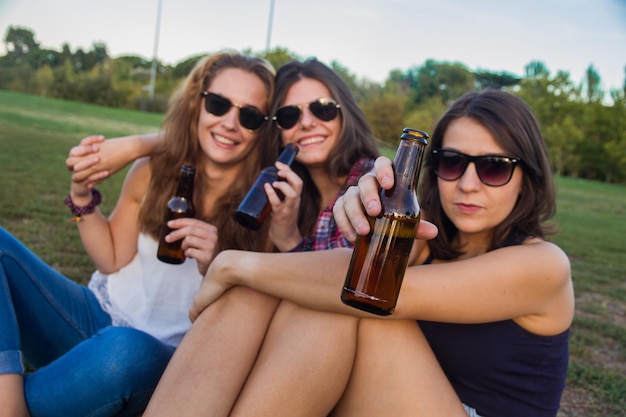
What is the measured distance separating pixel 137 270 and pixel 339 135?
1372 millimetres

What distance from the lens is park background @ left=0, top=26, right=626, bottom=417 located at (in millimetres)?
4453

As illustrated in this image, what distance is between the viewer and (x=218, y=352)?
78.0 inches

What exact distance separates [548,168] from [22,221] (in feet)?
18.2

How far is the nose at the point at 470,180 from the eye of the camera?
2266 mm

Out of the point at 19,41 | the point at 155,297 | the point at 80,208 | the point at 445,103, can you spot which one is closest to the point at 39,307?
Result: the point at 155,297

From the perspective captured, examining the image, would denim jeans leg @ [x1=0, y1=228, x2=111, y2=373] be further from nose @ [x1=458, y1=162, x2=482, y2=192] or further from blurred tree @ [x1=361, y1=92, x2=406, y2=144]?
blurred tree @ [x1=361, y1=92, x2=406, y2=144]

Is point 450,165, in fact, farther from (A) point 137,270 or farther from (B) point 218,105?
(A) point 137,270

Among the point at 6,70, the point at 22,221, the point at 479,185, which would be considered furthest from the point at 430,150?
the point at 6,70

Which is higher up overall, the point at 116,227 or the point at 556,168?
the point at 116,227

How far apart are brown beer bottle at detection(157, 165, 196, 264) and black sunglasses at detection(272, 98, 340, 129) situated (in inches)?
25.6

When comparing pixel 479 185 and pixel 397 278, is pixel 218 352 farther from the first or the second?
pixel 479 185

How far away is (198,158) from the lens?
10.7 ft

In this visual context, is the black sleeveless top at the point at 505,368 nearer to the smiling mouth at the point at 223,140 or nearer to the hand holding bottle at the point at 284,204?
the hand holding bottle at the point at 284,204

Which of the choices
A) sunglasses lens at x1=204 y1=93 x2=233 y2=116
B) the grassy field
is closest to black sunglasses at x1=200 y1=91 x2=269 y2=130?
sunglasses lens at x1=204 y1=93 x2=233 y2=116
